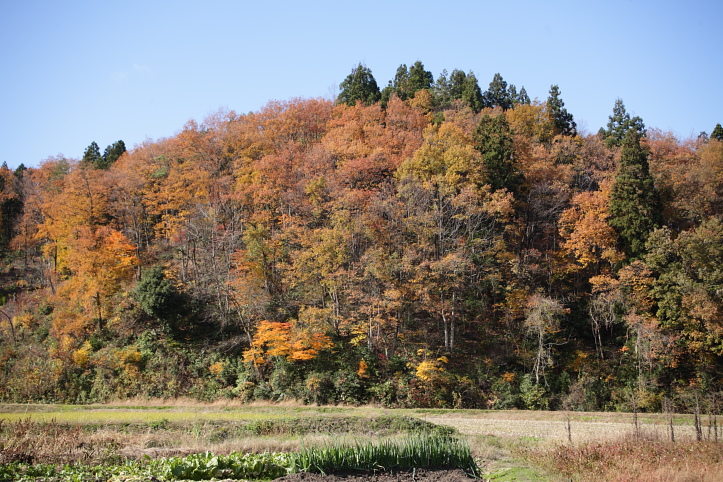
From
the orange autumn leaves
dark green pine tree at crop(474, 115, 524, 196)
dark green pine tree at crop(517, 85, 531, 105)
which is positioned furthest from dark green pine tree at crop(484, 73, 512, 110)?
the orange autumn leaves

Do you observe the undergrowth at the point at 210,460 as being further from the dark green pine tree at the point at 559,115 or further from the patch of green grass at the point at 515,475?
the dark green pine tree at the point at 559,115

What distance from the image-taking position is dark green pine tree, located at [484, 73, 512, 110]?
64.1 metres

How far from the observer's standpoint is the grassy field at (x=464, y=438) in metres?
11.5

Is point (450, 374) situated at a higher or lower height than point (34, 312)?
lower

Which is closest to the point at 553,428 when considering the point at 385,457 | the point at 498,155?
the point at 385,457

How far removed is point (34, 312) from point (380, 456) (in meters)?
37.9

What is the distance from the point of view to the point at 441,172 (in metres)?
34.7

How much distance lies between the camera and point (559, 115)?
5162 centimetres

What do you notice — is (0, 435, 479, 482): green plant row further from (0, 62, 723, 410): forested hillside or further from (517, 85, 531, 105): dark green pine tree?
(517, 85, 531, 105): dark green pine tree

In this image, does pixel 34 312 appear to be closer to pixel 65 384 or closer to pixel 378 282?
pixel 65 384

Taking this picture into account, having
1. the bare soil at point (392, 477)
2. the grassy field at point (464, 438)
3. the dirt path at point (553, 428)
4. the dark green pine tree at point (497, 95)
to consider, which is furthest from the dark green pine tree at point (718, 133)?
the bare soil at point (392, 477)

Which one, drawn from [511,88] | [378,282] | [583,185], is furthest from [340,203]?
[511,88]

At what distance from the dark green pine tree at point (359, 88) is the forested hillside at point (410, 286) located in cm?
1482

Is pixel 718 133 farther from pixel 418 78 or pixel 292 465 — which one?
pixel 292 465
